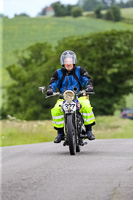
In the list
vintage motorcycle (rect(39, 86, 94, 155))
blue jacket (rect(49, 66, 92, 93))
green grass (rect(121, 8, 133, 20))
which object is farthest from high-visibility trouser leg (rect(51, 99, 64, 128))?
green grass (rect(121, 8, 133, 20))

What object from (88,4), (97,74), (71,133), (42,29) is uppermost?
(88,4)

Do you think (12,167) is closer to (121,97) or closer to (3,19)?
(121,97)

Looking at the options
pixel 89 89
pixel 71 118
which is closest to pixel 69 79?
pixel 89 89

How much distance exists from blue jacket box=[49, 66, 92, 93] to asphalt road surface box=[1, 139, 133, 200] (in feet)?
4.68

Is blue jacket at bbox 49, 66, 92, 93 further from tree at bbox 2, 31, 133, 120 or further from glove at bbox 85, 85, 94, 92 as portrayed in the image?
tree at bbox 2, 31, 133, 120

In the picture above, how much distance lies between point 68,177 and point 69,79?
3696 mm

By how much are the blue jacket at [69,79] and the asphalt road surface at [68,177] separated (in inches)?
56.2

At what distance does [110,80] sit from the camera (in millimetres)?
59969

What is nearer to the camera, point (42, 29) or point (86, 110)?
point (86, 110)

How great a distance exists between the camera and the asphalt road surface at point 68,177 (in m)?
5.47

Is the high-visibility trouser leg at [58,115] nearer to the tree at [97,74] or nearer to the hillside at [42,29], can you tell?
the tree at [97,74]

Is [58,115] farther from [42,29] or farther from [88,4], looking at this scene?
[88,4]

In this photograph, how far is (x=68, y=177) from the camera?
260 inches

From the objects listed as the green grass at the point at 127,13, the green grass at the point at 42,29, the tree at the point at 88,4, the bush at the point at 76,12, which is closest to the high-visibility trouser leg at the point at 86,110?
the green grass at the point at 42,29
